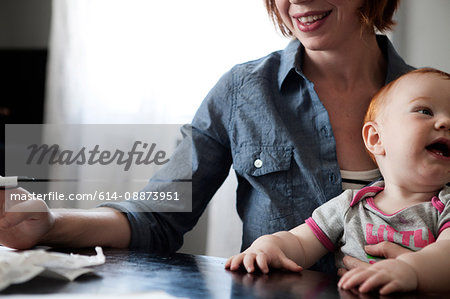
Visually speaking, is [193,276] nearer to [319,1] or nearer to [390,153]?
[390,153]

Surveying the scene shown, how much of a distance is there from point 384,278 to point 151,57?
222 centimetres

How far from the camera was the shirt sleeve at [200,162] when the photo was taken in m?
1.21

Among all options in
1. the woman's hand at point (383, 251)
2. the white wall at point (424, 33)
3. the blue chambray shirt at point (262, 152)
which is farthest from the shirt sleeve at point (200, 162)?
the white wall at point (424, 33)

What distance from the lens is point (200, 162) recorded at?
125cm

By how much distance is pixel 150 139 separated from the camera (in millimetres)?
2650

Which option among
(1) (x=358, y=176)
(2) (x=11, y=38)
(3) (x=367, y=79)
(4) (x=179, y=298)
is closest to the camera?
(4) (x=179, y=298)

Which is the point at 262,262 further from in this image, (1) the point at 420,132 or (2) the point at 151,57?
(2) the point at 151,57

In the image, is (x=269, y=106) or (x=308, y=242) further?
(x=269, y=106)

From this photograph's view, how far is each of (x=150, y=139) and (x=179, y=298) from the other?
2.13 metres

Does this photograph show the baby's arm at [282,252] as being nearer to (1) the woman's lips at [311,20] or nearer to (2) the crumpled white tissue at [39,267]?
(2) the crumpled white tissue at [39,267]

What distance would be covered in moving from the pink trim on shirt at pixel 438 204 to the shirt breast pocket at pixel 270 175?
34 centimetres

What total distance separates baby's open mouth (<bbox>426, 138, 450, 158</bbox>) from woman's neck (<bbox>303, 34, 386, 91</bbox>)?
0.40 metres

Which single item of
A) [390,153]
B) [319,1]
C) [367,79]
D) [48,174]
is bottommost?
[48,174]

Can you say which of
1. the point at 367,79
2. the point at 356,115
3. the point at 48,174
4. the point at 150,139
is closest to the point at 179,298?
the point at 356,115
